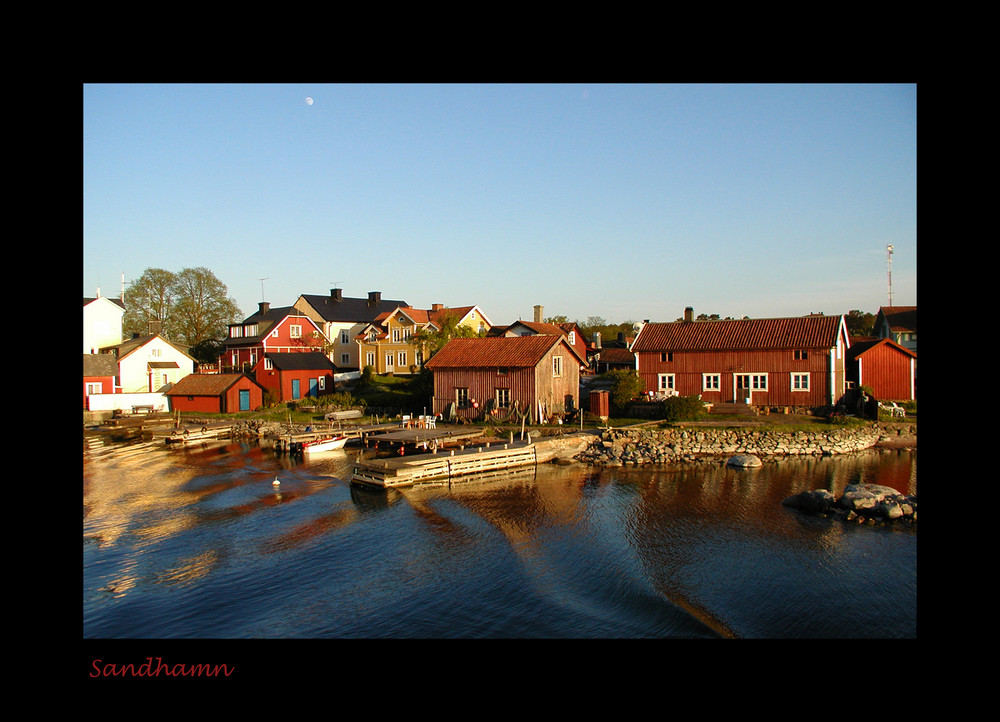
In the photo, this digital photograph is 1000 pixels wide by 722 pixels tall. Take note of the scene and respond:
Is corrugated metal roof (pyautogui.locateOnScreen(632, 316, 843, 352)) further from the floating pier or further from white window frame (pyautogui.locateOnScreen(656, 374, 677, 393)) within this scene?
the floating pier

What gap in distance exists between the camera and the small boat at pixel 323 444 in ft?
94.2

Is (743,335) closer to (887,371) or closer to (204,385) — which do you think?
(887,371)

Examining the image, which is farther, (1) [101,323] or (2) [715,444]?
(1) [101,323]

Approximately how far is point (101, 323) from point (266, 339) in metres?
11.7

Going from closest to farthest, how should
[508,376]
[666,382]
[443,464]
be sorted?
[443,464] → [508,376] → [666,382]

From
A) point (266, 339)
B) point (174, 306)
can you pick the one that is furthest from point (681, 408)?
point (174, 306)

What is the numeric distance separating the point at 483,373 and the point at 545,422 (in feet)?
13.1

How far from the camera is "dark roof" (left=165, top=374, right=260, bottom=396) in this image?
133 ft

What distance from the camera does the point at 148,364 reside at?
4456cm

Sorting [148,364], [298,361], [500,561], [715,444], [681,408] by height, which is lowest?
[500,561]

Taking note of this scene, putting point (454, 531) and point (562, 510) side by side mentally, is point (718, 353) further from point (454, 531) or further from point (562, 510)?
point (454, 531)

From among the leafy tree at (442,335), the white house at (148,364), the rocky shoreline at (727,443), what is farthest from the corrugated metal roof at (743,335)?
the white house at (148,364)

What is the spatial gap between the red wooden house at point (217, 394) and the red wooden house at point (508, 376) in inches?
604
